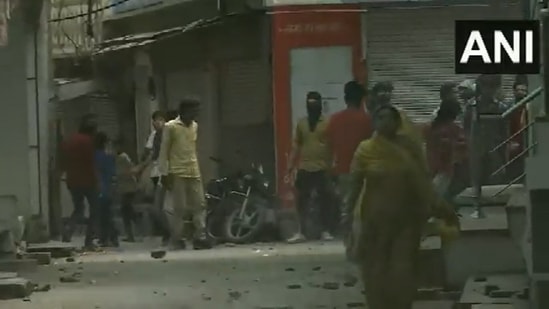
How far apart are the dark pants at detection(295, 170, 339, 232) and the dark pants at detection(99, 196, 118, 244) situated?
86cm

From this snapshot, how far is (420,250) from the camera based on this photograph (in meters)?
5.25

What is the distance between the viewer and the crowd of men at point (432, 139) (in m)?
5.60

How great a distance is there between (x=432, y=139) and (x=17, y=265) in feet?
8.38

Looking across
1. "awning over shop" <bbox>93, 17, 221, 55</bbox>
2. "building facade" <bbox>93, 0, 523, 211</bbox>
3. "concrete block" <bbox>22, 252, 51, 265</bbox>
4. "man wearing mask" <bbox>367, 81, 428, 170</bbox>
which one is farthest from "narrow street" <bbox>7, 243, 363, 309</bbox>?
"awning over shop" <bbox>93, 17, 221, 55</bbox>

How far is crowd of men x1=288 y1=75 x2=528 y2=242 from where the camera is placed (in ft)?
18.4

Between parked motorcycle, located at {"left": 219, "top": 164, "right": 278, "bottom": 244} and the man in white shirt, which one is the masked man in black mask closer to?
parked motorcycle, located at {"left": 219, "top": 164, "right": 278, "bottom": 244}

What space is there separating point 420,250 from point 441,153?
54cm

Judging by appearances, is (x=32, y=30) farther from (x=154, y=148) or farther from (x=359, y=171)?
(x=359, y=171)

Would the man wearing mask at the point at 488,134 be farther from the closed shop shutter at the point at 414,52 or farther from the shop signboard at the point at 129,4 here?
the shop signboard at the point at 129,4

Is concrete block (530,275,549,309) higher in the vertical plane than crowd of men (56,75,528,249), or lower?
lower

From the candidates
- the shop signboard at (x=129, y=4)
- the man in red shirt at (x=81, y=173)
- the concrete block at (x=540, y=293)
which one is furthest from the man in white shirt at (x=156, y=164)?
the concrete block at (x=540, y=293)

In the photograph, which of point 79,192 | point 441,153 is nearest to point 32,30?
point 79,192

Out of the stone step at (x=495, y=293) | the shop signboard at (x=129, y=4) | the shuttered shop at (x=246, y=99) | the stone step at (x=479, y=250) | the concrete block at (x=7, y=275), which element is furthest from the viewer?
the concrete block at (x=7, y=275)

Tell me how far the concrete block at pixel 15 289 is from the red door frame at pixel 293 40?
1375 millimetres
